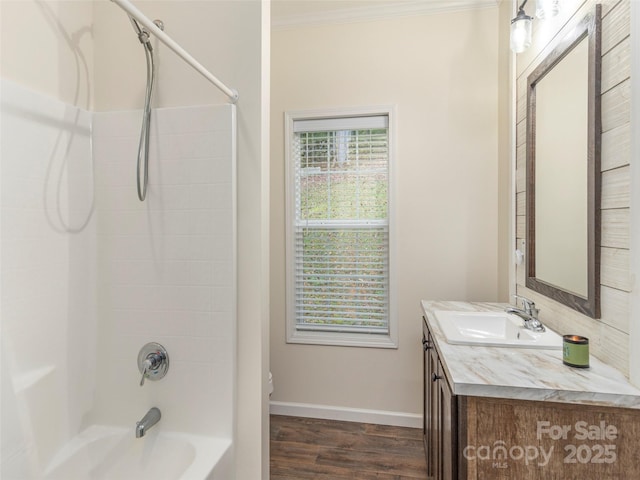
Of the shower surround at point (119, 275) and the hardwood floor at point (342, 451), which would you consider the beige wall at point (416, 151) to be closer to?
the hardwood floor at point (342, 451)

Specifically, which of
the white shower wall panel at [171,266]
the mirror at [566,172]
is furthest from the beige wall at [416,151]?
the white shower wall panel at [171,266]

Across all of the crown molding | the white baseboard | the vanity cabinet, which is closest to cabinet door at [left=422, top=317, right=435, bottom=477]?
the vanity cabinet

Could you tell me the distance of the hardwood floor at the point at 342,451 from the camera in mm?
1946

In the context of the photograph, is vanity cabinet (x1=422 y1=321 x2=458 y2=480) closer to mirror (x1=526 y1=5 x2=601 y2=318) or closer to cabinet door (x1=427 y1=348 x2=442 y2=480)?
cabinet door (x1=427 y1=348 x2=442 y2=480)

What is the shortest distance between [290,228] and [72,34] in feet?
5.25

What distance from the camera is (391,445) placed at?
2.19 meters

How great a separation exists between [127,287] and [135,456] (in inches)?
26.8

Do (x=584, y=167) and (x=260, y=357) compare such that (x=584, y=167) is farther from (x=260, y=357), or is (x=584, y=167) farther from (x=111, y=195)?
(x=111, y=195)

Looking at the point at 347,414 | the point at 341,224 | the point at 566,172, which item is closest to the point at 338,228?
the point at 341,224

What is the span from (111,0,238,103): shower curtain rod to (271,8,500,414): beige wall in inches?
48.3

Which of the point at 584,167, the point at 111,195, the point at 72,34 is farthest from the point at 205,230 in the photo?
the point at 584,167

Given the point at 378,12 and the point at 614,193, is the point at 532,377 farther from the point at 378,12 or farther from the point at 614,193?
the point at 378,12

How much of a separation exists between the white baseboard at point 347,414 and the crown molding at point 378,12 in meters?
2.78

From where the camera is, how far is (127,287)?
4.90 ft
